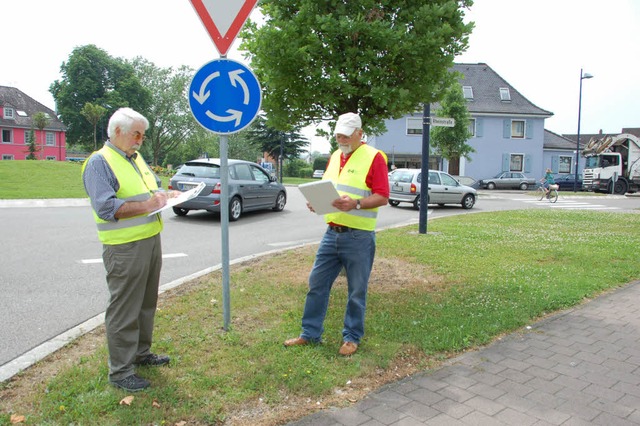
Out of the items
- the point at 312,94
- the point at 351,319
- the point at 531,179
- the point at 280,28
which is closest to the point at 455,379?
the point at 351,319

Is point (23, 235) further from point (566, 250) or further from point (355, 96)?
point (566, 250)

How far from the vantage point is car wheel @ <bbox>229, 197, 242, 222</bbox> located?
13242 millimetres

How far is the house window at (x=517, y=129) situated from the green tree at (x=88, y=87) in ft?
134

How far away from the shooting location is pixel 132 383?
331 cm

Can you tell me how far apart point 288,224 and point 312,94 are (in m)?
7.95

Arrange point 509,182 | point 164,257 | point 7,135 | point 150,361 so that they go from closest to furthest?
point 150,361 → point 164,257 → point 509,182 → point 7,135

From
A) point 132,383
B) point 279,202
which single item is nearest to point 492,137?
point 279,202

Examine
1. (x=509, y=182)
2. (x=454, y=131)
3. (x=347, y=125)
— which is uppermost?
(x=454, y=131)

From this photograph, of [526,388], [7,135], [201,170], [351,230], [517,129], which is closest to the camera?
[526,388]

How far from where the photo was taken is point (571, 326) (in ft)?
15.9

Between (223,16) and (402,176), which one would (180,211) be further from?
(223,16)

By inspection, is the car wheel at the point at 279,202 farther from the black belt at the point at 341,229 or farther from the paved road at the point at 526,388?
the black belt at the point at 341,229

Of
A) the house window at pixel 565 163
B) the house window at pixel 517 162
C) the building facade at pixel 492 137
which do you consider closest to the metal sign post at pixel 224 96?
the building facade at pixel 492 137

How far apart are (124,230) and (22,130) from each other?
66.8 metres
